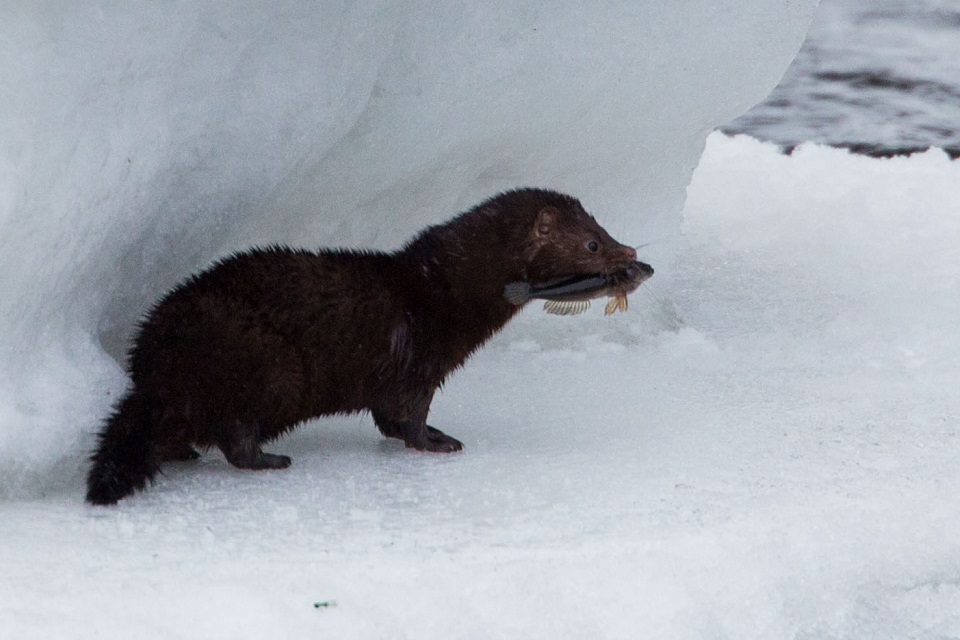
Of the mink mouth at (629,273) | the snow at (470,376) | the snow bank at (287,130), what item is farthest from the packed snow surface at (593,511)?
the mink mouth at (629,273)

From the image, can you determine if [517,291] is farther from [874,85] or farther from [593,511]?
[874,85]

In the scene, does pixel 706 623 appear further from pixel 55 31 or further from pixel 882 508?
pixel 55 31

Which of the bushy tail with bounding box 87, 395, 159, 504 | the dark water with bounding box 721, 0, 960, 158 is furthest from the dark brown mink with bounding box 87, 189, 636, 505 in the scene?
the dark water with bounding box 721, 0, 960, 158

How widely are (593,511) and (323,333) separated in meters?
0.69

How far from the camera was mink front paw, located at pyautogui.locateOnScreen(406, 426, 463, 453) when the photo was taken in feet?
10.3

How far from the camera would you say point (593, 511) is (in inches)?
105

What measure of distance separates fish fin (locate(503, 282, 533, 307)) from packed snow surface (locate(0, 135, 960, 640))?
12.3 inches

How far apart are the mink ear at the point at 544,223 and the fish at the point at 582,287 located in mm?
104

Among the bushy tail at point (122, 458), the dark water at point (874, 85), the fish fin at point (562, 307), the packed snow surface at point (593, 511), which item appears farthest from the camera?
the dark water at point (874, 85)

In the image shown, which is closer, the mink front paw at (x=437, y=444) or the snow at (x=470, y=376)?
the snow at (x=470, y=376)

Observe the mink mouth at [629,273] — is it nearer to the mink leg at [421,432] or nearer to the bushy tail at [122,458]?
the mink leg at [421,432]

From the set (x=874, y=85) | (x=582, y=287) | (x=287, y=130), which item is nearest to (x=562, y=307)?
(x=582, y=287)

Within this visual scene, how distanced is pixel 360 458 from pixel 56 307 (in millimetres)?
697

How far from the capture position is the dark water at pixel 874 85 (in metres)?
7.00
